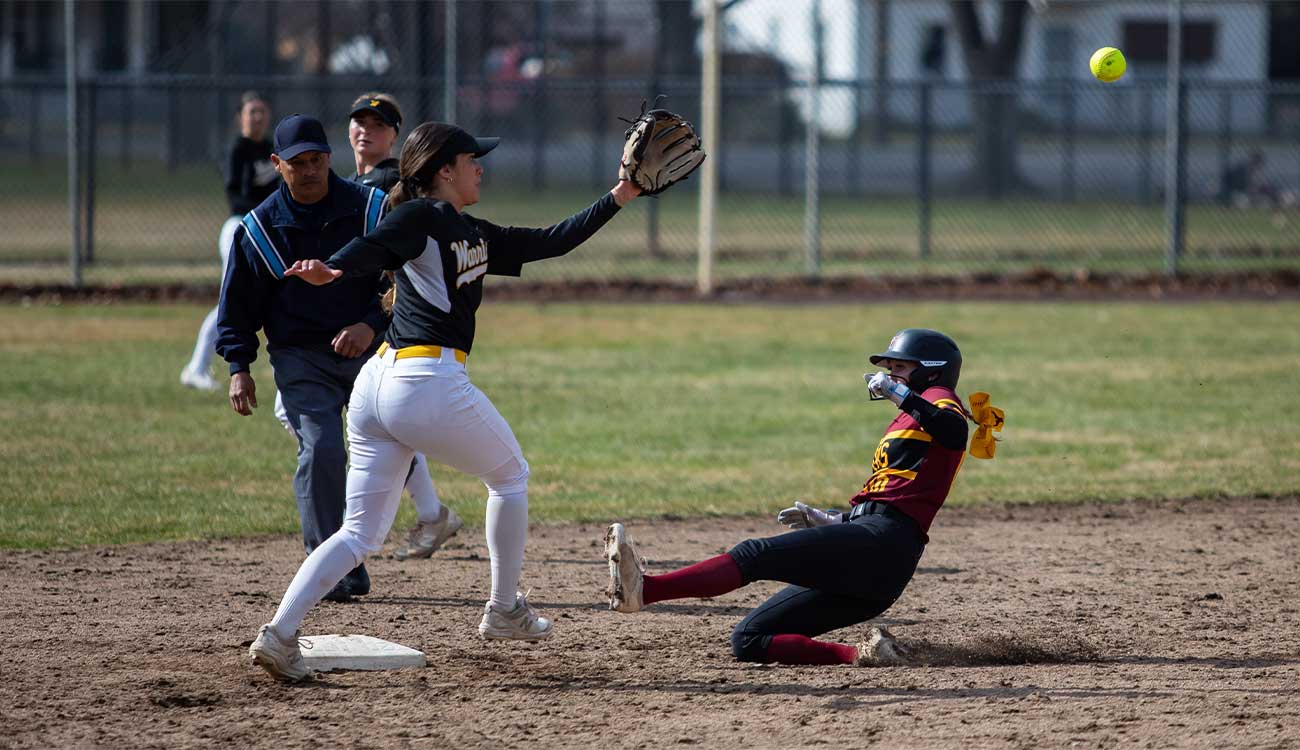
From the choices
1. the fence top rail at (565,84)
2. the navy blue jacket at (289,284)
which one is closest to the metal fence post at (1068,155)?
the fence top rail at (565,84)

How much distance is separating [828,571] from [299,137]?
8.16 feet

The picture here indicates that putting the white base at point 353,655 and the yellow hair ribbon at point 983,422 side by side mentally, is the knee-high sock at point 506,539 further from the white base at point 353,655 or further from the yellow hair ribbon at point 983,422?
the yellow hair ribbon at point 983,422

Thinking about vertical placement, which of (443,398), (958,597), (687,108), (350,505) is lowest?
(958,597)

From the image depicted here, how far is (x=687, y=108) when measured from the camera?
21828 mm

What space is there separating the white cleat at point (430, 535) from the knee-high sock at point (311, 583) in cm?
188

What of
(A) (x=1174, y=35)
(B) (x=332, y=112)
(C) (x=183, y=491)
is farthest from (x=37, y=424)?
(B) (x=332, y=112)

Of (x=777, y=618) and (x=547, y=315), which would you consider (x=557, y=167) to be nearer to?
(x=547, y=315)

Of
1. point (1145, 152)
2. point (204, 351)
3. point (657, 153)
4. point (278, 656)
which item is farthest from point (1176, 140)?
point (278, 656)

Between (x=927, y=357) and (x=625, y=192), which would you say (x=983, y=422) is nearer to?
(x=927, y=357)

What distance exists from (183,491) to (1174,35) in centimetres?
1297

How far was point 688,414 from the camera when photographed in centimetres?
1032

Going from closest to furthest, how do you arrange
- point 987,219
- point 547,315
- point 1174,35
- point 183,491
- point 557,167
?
point 183,491
point 547,315
point 1174,35
point 987,219
point 557,167

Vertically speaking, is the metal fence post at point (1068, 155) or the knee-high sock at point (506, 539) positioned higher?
the metal fence post at point (1068, 155)

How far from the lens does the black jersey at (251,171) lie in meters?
9.60
